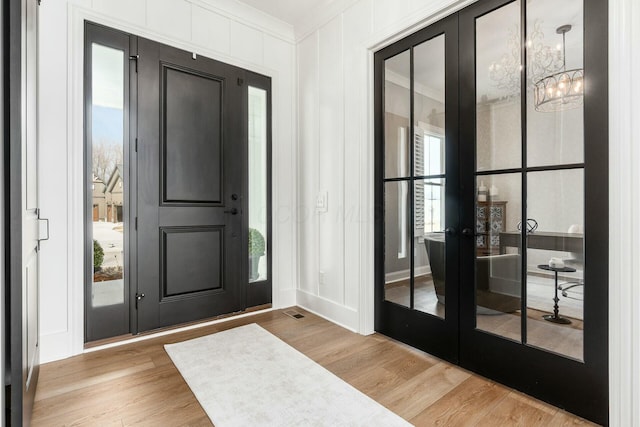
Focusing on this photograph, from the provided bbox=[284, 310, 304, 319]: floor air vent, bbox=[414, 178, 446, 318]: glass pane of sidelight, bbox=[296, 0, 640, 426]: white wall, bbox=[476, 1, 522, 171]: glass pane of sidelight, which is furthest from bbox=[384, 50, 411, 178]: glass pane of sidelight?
bbox=[284, 310, 304, 319]: floor air vent

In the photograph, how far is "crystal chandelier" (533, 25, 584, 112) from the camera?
5.38 ft

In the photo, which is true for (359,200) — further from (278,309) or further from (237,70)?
(237,70)

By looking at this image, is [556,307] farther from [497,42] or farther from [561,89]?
[497,42]

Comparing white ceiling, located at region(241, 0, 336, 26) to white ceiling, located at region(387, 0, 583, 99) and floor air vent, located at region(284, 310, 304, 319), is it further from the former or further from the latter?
floor air vent, located at region(284, 310, 304, 319)

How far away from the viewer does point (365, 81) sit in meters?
2.69

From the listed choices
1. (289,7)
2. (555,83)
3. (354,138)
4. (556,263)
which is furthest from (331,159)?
(556,263)

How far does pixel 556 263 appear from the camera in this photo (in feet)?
5.64

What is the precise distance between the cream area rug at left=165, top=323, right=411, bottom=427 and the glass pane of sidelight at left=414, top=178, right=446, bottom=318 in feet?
2.83

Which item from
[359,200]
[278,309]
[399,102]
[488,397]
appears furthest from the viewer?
[278,309]

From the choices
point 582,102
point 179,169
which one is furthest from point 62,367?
point 582,102

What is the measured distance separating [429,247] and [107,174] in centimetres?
251

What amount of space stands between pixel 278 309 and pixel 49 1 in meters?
3.06

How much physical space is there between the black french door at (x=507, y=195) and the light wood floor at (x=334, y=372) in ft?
0.51

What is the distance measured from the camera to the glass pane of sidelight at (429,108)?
2244mm
